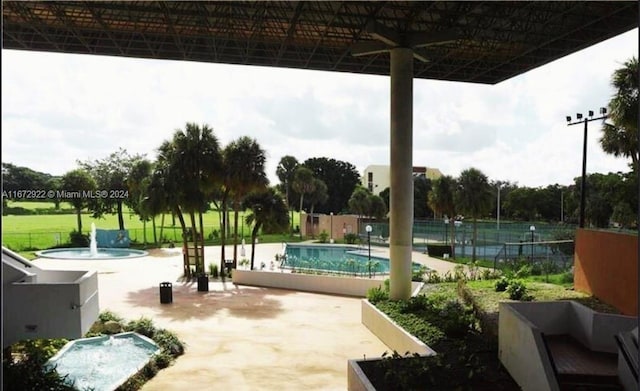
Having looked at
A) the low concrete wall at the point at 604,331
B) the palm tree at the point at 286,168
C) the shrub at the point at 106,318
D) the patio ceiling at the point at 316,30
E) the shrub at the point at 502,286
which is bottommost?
the shrub at the point at 106,318

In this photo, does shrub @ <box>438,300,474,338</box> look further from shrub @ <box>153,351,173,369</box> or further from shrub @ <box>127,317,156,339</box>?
shrub @ <box>127,317,156,339</box>

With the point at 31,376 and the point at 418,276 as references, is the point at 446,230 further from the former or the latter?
the point at 31,376

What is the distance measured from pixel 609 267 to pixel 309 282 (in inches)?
404

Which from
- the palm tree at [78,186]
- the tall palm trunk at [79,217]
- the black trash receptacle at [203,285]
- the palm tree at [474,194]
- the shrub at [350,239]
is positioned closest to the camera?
the black trash receptacle at [203,285]

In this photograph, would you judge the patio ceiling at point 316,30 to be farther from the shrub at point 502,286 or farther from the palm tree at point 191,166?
the shrub at point 502,286

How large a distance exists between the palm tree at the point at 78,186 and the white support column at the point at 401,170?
25466 mm

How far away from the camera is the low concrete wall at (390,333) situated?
1070 cm

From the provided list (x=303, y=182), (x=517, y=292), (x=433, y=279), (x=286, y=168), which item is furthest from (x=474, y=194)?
(x=286, y=168)

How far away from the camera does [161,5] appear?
15.6 meters

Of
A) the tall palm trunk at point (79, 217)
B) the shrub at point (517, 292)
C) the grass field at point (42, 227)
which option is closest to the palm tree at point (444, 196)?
the grass field at point (42, 227)

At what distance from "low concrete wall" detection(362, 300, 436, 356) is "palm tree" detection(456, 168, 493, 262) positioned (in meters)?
15.9

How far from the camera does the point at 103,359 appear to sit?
35.8ft

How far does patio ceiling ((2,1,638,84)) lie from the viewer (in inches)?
621

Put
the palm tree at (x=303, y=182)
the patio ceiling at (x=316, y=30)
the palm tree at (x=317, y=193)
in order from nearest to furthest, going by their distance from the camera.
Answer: the patio ceiling at (x=316, y=30) < the palm tree at (x=303, y=182) < the palm tree at (x=317, y=193)
